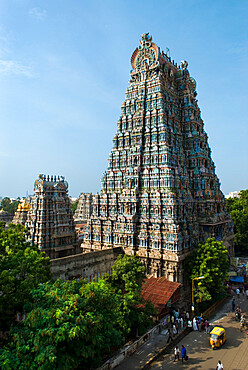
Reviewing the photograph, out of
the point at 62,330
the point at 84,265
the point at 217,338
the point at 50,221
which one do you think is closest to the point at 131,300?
the point at 217,338

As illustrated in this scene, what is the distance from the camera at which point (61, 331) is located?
12898 millimetres

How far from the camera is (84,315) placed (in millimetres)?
14555

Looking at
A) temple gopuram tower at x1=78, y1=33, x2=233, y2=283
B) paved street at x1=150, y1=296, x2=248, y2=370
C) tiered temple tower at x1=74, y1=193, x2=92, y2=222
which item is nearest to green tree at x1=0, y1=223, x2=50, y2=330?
paved street at x1=150, y1=296, x2=248, y2=370

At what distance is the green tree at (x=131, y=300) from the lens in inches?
778

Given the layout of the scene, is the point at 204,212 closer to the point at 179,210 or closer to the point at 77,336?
the point at 179,210

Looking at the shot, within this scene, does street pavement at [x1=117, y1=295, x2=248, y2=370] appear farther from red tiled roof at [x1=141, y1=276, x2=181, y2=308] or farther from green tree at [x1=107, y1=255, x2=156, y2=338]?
red tiled roof at [x1=141, y1=276, x2=181, y2=308]

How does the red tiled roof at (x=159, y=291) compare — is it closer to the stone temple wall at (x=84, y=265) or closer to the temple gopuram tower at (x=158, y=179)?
the temple gopuram tower at (x=158, y=179)

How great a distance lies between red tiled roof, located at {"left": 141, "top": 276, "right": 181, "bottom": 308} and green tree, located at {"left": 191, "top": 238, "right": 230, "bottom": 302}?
244cm

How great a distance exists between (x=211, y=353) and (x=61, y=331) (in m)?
13.5

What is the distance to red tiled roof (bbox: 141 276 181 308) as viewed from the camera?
25.5m

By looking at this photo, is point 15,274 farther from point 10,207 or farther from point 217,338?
point 10,207

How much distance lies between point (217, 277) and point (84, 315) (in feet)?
57.7

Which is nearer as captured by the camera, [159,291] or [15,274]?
[15,274]

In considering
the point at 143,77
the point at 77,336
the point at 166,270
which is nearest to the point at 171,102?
the point at 143,77
